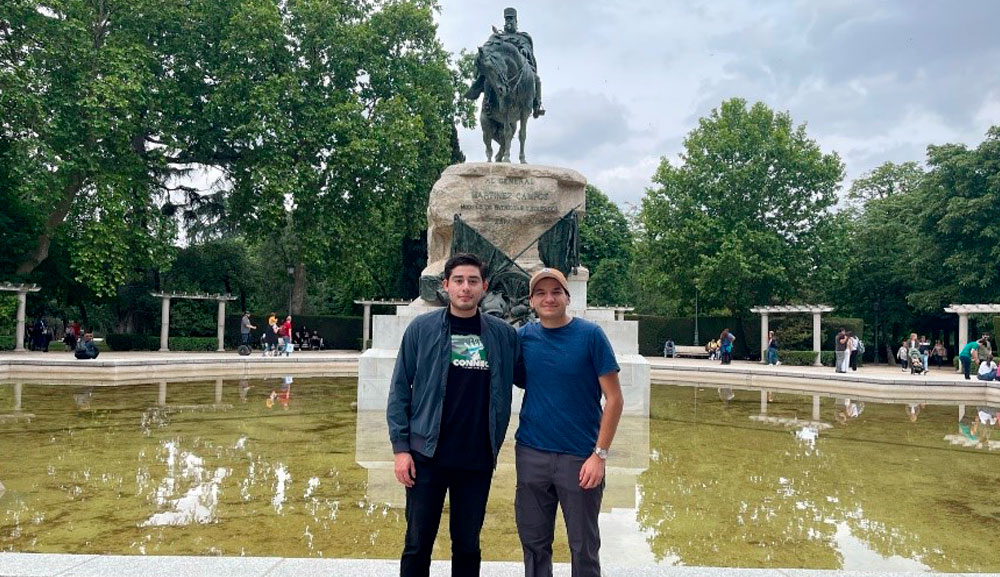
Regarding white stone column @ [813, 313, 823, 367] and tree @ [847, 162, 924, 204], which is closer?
white stone column @ [813, 313, 823, 367]

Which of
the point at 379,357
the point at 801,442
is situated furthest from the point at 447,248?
the point at 801,442

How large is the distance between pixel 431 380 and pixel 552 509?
2.55ft

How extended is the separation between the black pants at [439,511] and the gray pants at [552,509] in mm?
182

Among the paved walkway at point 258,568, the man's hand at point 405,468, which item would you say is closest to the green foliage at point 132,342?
the paved walkway at point 258,568

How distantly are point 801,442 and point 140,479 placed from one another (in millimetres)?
6982

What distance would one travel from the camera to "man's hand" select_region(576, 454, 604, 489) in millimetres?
3029

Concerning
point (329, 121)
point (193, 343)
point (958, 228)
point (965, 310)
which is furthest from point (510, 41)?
point (958, 228)

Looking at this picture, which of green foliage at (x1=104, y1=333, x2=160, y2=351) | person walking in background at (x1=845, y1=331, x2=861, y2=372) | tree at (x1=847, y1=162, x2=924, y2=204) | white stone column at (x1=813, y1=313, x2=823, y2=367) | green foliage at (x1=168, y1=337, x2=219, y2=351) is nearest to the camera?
person walking in background at (x1=845, y1=331, x2=861, y2=372)

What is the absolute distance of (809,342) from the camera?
29.7 meters

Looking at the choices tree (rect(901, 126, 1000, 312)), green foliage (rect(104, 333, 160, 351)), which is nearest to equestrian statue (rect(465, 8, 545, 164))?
green foliage (rect(104, 333, 160, 351))

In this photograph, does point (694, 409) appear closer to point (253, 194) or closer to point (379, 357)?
point (379, 357)

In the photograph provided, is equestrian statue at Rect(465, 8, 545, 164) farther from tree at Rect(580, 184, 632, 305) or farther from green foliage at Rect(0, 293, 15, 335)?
tree at Rect(580, 184, 632, 305)

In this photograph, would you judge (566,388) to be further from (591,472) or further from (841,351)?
(841,351)

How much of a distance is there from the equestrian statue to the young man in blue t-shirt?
1085cm
